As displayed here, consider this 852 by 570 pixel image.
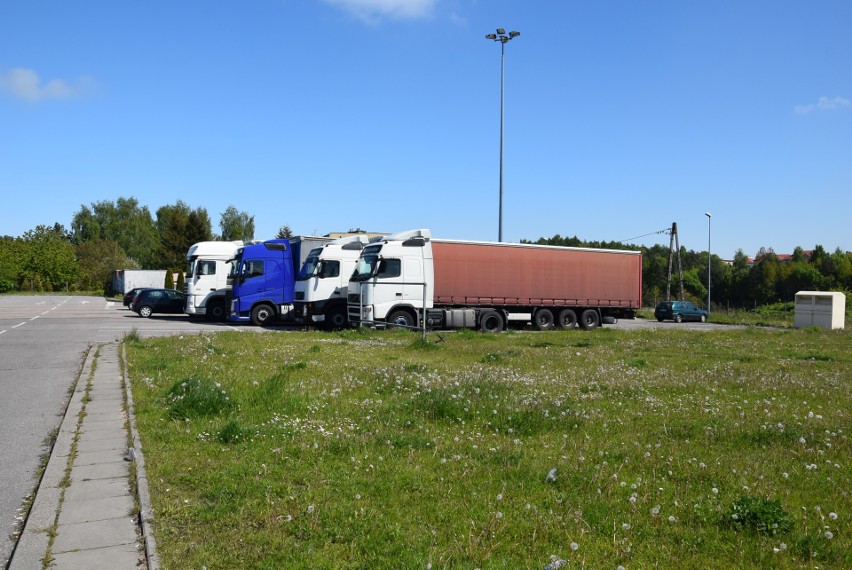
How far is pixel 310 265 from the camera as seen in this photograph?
26875 millimetres

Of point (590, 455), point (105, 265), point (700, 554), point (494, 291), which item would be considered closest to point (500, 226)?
point (494, 291)

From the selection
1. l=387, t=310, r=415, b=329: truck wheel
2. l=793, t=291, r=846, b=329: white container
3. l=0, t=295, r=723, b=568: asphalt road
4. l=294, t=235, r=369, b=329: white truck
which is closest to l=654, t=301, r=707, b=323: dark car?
l=793, t=291, r=846, b=329: white container

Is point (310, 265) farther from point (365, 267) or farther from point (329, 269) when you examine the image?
point (365, 267)

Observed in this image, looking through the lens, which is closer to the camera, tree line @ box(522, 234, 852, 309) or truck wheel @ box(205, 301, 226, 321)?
truck wheel @ box(205, 301, 226, 321)

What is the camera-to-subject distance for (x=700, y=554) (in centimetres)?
416

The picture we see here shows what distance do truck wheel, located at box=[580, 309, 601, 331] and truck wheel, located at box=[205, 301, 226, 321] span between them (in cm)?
1730

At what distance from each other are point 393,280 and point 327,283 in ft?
11.9

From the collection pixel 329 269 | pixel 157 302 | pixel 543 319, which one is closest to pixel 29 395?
pixel 329 269

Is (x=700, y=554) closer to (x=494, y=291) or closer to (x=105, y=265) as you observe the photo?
(x=494, y=291)

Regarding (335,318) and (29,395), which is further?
(335,318)

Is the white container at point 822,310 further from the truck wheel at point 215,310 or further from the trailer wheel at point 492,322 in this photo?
the truck wheel at point 215,310

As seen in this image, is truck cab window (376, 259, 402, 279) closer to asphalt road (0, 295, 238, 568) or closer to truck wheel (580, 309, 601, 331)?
asphalt road (0, 295, 238, 568)

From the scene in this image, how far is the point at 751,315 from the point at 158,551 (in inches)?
1980

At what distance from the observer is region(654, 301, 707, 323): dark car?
45.8 meters
